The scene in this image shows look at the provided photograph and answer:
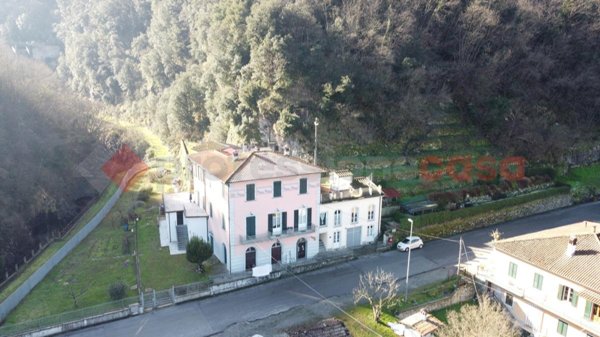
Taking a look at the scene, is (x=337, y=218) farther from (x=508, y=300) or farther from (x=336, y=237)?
(x=508, y=300)

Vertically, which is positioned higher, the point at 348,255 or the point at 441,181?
the point at 441,181

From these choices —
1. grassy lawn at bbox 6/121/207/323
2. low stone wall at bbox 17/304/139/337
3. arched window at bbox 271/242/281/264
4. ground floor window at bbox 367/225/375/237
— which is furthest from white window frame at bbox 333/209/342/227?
low stone wall at bbox 17/304/139/337

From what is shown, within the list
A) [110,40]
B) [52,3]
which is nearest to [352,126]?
[110,40]

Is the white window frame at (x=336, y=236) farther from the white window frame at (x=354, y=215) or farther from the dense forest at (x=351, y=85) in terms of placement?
the dense forest at (x=351, y=85)

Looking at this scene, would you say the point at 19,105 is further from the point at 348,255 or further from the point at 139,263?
the point at 348,255

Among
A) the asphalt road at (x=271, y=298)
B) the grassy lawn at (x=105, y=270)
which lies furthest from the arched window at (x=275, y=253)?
the grassy lawn at (x=105, y=270)

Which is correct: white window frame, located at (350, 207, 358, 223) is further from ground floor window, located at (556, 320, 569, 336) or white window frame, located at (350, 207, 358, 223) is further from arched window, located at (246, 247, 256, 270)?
ground floor window, located at (556, 320, 569, 336)
